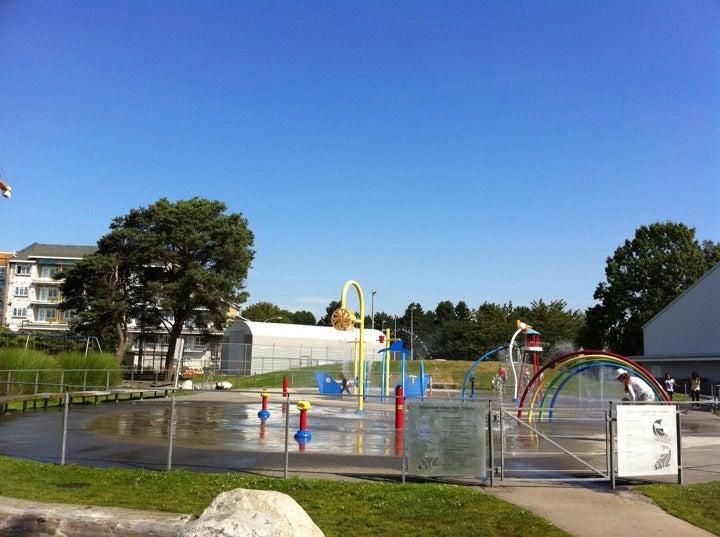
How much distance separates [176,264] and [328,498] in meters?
48.5

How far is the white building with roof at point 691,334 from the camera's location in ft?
148

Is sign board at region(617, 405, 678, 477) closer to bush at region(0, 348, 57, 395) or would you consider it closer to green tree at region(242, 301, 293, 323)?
bush at region(0, 348, 57, 395)

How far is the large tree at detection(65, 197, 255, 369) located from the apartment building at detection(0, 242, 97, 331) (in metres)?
47.5

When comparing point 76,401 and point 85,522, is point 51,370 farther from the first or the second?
point 85,522

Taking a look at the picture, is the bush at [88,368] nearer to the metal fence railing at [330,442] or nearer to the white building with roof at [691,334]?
the metal fence railing at [330,442]

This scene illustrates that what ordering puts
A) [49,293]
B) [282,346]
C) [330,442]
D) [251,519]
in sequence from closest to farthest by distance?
[251,519]
[330,442]
[282,346]
[49,293]

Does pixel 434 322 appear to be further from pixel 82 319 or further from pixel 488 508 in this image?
pixel 488 508

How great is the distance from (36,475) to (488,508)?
276 inches

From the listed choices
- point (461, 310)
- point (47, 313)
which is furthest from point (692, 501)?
point (461, 310)

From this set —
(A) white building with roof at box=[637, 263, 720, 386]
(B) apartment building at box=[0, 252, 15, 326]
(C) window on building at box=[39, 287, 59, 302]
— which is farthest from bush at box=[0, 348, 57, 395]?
(B) apartment building at box=[0, 252, 15, 326]

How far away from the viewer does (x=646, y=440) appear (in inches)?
434

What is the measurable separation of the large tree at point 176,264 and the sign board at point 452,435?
44.2 meters

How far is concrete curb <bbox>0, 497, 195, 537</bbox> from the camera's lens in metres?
7.83

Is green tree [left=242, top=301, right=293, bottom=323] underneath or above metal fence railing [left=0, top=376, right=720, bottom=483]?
above
